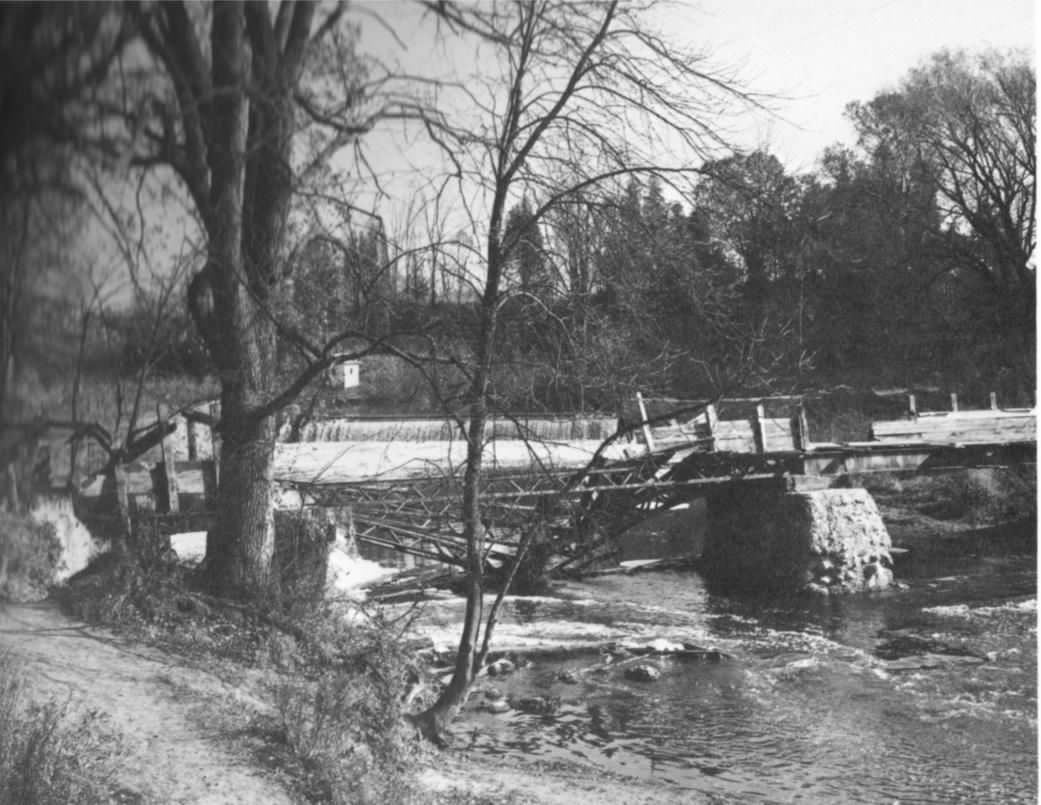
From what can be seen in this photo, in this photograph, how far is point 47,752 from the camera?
2.29 m

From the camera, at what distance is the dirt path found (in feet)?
8.32

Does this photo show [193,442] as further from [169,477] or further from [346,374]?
[346,374]

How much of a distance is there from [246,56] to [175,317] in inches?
20.6

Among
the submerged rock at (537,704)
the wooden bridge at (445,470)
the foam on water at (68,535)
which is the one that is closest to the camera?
the foam on water at (68,535)

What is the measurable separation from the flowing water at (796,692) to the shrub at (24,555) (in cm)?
297

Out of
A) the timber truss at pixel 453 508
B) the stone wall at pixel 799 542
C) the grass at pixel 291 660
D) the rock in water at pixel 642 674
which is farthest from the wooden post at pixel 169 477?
the stone wall at pixel 799 542

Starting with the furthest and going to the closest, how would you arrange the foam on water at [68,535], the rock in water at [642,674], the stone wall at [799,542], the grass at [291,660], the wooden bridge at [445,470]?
the stone wall at [799,542] → the rock in water at [642,674] → the grass at [291,660] → the wooden bridge at [445,470] → the foam on water at [68,535]

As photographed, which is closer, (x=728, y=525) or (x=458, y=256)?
(x=458, y=256)

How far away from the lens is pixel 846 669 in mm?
7031

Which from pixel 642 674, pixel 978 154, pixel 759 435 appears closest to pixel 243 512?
pixel 978 154

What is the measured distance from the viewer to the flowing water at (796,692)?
4.83 metres

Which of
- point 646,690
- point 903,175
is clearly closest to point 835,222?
point 903,175

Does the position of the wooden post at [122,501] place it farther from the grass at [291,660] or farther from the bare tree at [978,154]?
the bare tree at [978,154]

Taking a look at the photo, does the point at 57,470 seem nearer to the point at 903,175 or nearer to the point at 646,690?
the point at 903,175
